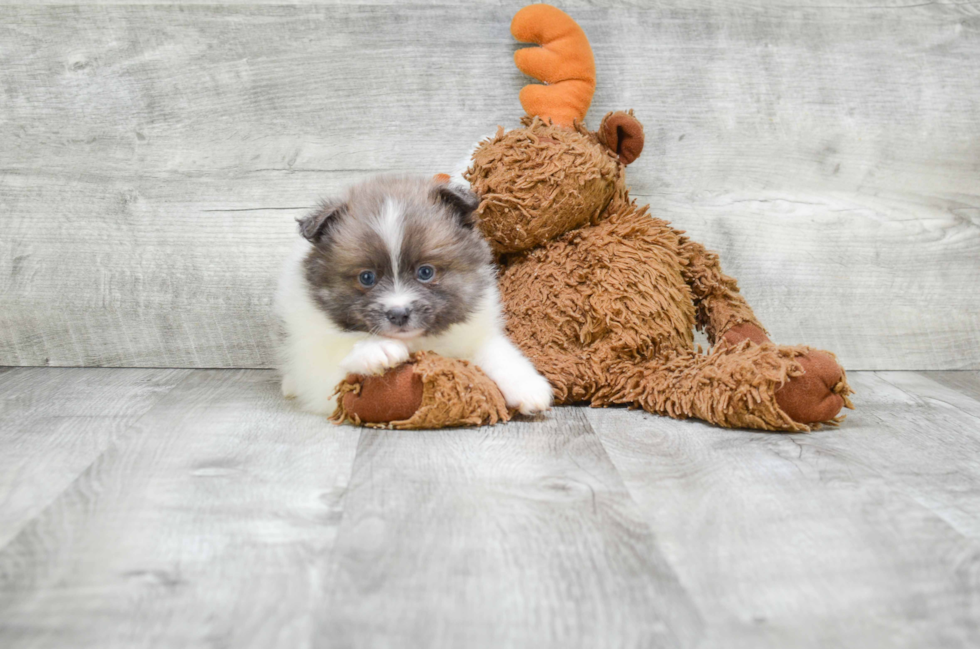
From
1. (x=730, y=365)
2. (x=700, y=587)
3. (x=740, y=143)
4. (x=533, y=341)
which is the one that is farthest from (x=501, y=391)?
(x=740, y=143)

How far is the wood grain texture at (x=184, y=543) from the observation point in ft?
3.32

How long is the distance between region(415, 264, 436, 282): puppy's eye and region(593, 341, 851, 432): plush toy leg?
59 centimetres

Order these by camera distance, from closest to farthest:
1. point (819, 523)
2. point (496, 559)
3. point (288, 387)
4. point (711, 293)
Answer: point (496, 559), point (819, 523), point (288, 387), point (711, 293)

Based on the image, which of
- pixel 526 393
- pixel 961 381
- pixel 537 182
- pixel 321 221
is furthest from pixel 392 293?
pixel 961 381

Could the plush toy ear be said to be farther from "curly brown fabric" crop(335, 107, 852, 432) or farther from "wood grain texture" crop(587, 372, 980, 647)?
"wood grain texture" crop(587, 372, 980, 647)

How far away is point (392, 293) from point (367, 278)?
0.08 metres

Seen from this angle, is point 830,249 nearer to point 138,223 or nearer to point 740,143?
point 740,143

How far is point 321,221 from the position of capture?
5.98 feet

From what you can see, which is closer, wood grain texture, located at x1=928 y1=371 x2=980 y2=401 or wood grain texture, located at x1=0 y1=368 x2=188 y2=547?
wood grain texture, located at x1=0 y1=368 x2=188 y2=547

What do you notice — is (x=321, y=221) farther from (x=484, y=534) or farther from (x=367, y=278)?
(x=484, y=534)

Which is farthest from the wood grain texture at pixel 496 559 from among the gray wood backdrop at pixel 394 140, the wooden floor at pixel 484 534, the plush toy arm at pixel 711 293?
the gray wood backdrop at pixel 394 140

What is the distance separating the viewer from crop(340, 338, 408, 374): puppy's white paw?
178cm

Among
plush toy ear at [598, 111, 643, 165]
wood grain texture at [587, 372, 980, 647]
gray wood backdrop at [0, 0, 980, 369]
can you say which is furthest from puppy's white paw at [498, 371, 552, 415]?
gray wood backdrop at [0, 0, 980, 369]

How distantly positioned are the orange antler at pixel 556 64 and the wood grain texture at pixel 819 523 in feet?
3.07
